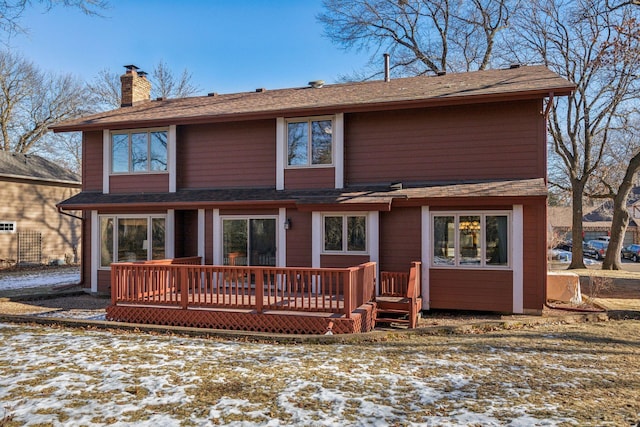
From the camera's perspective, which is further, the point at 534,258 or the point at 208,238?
the point at 208,238

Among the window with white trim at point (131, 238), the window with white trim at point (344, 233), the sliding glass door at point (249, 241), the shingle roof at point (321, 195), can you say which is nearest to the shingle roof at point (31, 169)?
the shingle roof at point (321, 195)

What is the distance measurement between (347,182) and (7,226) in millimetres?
17975

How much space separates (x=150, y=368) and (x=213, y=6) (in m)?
16.4

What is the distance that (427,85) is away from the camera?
12.0 m

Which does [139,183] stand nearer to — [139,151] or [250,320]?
[139,151]

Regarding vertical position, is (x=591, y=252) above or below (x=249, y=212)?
below

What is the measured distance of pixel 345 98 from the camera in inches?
451

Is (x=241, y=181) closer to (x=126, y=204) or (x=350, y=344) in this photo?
(x=126, y=204)

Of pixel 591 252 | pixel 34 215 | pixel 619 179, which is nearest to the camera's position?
pixel 34 215

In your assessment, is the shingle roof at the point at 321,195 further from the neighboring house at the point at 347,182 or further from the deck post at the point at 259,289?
the deck post at the point at 259,289

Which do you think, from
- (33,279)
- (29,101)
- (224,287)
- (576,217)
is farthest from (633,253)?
(29,101)

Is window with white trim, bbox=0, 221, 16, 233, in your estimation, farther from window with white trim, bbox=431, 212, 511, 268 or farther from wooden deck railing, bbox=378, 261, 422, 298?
window with white trim, bbox=431, 212, 511, 268

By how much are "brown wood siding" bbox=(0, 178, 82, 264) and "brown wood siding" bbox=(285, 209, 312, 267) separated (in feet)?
54.1

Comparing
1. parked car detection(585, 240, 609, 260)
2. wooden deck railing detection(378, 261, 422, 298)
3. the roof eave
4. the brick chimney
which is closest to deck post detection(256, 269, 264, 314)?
wooden deck railing detection(378, 261, 422, 298)
